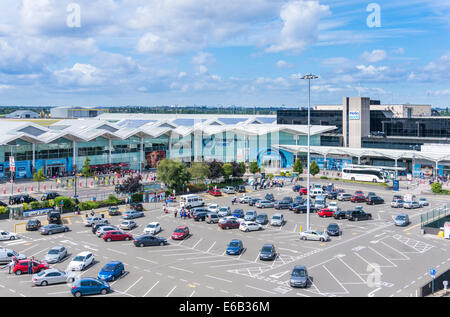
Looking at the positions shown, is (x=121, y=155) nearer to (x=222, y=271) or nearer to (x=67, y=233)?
(x=67, y=233)

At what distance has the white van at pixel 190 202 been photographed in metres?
42.5

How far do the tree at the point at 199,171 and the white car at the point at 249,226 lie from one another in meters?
19.6

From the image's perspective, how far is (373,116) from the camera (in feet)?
264

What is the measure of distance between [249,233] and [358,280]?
39.9 feet

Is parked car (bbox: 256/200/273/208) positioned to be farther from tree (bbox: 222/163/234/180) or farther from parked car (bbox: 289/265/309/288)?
parked car (bbox: 289/265/309/288)

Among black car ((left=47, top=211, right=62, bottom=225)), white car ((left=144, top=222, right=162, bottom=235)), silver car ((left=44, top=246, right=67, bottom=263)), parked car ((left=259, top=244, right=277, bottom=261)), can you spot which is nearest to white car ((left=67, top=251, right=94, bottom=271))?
silver car ((left=44, top=246, right=67, bottom=263))

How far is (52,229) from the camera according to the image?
32.4m

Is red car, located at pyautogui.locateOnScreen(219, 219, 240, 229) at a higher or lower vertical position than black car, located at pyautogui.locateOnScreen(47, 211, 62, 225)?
lower

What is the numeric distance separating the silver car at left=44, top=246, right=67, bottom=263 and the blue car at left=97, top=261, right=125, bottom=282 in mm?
5046

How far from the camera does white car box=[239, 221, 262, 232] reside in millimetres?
33156

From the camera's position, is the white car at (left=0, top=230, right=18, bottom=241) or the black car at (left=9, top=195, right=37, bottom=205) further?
the black car at (left=9, top=195, right=37, bottom=205)

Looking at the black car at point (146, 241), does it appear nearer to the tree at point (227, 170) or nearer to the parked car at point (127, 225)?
the parked car at point (127, 225)

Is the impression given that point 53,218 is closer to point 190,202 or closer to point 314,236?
point 190,202
